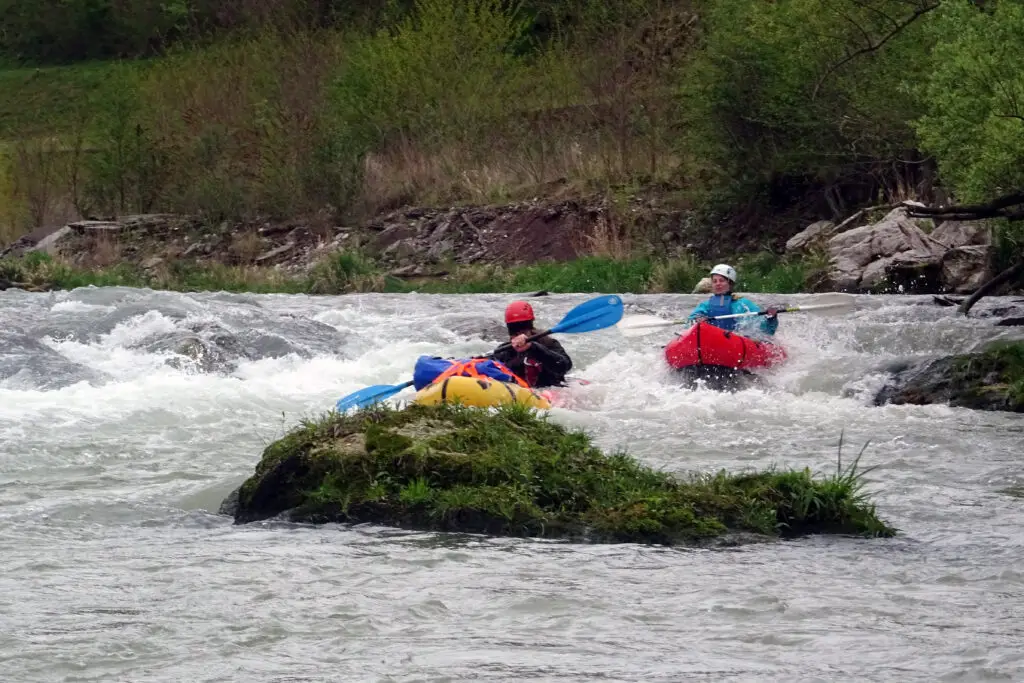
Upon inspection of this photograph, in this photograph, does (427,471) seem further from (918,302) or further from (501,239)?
(501,239)

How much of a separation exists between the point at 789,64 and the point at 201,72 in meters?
15.2

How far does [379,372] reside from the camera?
1252 cm

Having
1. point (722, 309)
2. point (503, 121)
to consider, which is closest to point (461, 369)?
point (722, 309)

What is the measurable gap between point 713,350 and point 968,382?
6.17 feet

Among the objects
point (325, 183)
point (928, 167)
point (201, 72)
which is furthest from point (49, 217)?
point (928, 167)

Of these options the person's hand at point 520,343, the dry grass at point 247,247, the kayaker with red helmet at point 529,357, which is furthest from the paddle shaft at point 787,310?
the dry grass at point 247,247

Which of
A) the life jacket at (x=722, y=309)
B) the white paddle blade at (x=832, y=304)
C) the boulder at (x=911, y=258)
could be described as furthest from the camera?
the boulder at (x=911, y=258)

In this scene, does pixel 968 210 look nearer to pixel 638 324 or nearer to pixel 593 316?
pixel 593 316

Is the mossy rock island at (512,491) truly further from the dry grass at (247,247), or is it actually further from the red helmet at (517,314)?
the dry grass at (247,247)

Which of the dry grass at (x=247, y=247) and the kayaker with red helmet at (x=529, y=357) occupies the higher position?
the dry grass at (x=247, y=247)

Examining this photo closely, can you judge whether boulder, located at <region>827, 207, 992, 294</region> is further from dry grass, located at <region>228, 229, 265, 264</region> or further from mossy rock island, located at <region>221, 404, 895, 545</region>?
mossy rock island, located at <region>221, 404, 895, 545</region>

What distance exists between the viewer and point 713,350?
11.3 meters

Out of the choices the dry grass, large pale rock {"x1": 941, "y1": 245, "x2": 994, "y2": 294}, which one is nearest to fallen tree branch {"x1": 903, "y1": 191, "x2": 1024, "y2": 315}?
large pale rock {"x1": 941, "y1": 245, "x2": 994, "y2": 294}

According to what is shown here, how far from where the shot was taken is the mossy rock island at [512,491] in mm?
5844
